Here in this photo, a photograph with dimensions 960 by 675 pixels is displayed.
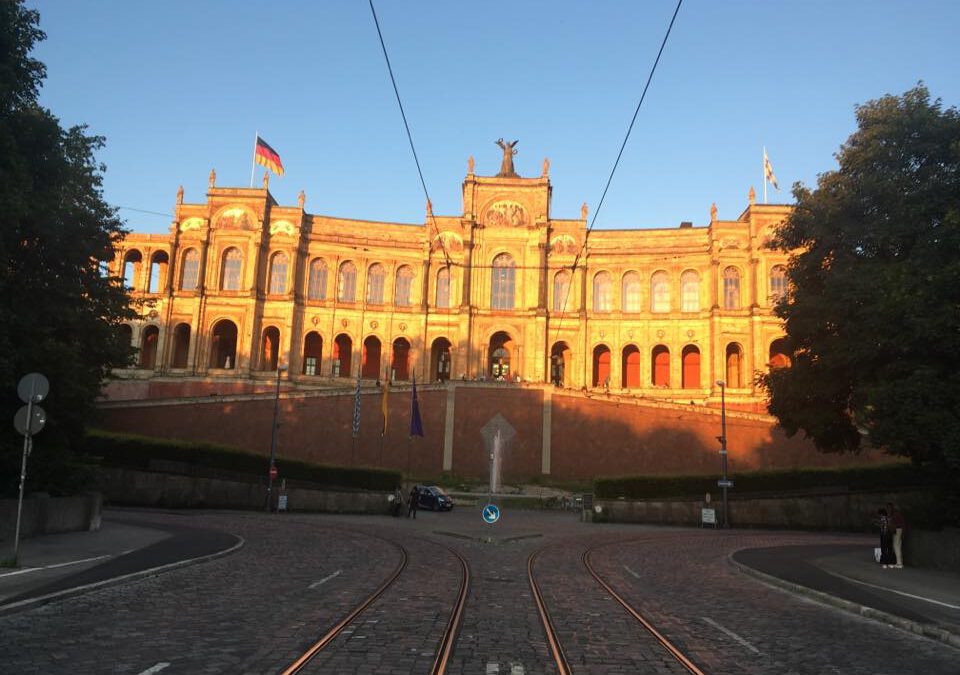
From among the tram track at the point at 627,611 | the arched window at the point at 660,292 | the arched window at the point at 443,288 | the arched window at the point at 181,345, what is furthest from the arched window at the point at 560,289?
the tram track at the point at 627,611

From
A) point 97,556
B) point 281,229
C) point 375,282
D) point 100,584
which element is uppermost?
point 281,229

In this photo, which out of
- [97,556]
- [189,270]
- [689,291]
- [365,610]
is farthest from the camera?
[689,291]

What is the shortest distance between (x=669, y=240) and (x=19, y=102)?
49.9 metres

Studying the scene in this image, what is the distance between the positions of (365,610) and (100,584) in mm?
3755

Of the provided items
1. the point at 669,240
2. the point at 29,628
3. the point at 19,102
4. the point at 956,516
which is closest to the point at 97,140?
the point at 19,102

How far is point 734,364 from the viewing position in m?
56.0

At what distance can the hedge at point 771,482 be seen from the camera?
30359mm

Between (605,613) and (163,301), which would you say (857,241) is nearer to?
(605,613)

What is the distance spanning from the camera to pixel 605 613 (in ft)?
30.7

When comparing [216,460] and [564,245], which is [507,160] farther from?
[216,460]

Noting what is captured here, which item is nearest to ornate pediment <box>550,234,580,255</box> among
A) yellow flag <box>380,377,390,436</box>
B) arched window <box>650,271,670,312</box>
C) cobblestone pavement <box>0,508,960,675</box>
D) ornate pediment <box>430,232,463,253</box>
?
arched window <box>650,271,670,312</box>

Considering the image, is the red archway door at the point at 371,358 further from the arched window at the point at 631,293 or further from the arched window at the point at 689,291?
the arched window at the point at 689,291

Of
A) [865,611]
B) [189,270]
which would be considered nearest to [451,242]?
[189,270]

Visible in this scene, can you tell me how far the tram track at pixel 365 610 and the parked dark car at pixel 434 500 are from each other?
22023mm
